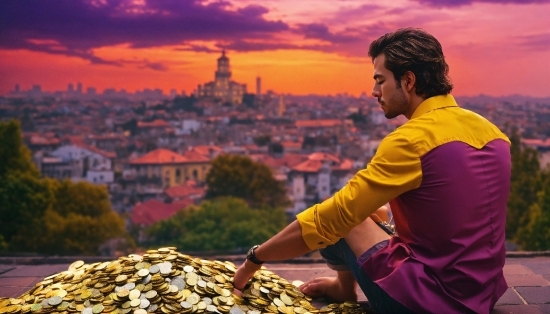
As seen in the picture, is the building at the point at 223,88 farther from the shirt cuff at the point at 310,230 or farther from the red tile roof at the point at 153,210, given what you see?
the shirt cuff at the point at 310,230

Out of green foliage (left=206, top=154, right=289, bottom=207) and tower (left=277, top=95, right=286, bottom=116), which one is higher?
tower (left=277, top=95, right=286, bottom=116)

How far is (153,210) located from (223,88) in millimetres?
6906

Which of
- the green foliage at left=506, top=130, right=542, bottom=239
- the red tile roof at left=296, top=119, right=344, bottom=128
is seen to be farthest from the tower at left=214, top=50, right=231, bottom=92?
the green foliage at left=506, top=130, right=542, bottom=239

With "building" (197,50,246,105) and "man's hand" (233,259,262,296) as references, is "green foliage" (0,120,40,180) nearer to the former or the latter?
"building" (197,50,246,105)

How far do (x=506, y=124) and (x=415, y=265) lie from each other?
64.3ft

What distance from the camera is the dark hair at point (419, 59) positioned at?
1.78 meters

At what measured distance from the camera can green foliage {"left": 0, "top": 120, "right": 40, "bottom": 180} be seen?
A: 48.0ft

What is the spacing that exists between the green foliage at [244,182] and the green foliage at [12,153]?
7.32 m

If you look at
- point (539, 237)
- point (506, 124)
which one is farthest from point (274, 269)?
point (506, 124)

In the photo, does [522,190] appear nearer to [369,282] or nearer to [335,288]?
[335,288]

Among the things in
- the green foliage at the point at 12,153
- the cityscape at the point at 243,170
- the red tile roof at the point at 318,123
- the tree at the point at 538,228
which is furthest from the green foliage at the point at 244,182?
the tree at the point at 538,228

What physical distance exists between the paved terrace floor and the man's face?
83 centimetres

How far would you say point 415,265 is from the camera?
5.98 feet

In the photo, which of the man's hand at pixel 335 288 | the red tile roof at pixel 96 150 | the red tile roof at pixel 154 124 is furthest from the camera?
the red tile roof at pixel 154 124
